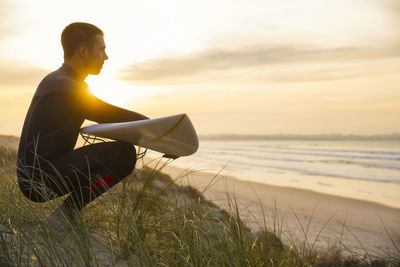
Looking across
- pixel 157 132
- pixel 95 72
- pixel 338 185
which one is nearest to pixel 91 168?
pixel 157 132

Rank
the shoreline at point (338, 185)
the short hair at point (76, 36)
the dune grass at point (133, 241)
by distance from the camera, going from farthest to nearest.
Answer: the shoreline at point (338, 185), the short hair at point (76, 36), the dune grass at point (133, 241)

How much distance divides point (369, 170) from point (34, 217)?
17.8 m

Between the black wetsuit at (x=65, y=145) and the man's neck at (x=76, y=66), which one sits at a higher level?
the man's neck at (x=76, y=66)

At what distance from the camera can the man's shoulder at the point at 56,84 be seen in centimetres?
285

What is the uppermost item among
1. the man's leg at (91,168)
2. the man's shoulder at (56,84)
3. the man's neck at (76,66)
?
the man's neck at (76,66)

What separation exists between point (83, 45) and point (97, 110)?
51cm

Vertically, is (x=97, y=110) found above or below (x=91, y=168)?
above

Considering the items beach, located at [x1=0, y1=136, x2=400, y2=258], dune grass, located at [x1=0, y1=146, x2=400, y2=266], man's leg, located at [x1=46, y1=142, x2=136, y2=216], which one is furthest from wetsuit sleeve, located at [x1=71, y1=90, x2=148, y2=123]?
beach, located at [x1=0, y1=136, x2=400, y2=258]

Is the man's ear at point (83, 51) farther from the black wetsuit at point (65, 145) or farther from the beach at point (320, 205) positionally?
the beach at point (320, 205)

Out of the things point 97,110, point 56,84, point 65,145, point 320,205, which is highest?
point 56,84

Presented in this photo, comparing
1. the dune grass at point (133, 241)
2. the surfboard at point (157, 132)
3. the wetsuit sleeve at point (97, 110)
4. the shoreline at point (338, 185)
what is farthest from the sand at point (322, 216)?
the wetsuit sleeve at point (97, 110)

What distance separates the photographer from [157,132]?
299cm

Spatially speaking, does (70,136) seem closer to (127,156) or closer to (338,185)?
(127,156)

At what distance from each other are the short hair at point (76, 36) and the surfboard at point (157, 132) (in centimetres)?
59
